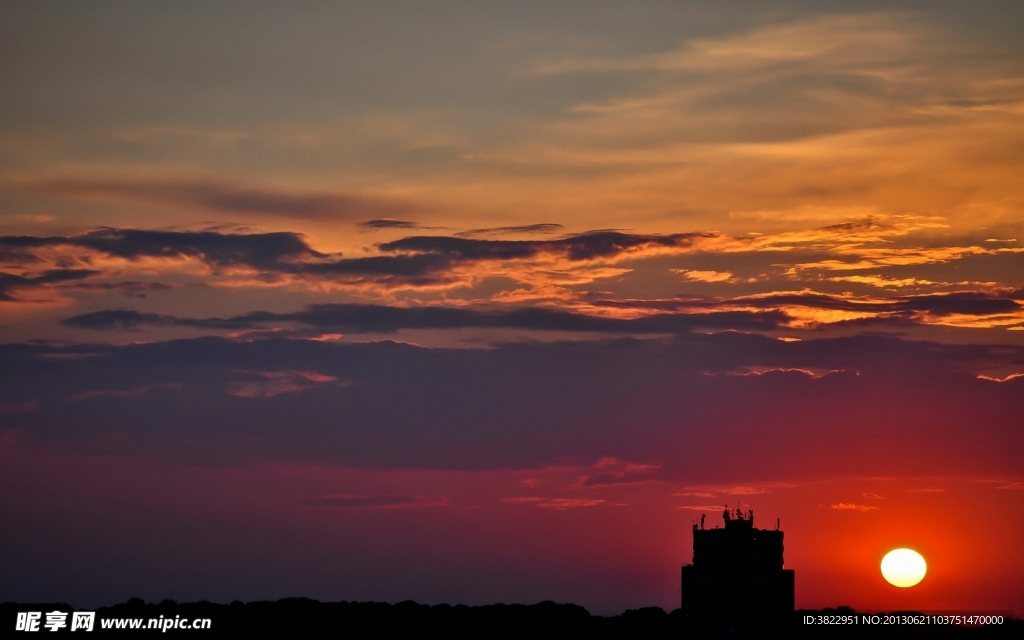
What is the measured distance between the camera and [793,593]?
172 metres

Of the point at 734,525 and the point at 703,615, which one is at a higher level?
the point at 734,525

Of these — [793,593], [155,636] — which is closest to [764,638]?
[793,593]

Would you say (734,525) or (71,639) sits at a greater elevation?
(734,525)

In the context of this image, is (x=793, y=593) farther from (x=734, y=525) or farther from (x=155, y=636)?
(x=155, y=636)

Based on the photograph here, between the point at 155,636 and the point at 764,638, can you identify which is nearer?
the point at 764,638

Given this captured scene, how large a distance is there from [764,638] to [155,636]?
306 feet

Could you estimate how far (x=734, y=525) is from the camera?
173 meters

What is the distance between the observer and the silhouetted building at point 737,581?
556 feet

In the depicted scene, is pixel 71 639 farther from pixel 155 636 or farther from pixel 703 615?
pixel 703 615

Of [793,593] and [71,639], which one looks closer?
[793,593]

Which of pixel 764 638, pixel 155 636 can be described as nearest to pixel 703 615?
pixel 764 638

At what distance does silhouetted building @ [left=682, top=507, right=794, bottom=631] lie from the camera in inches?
6668

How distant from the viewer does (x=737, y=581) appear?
171m

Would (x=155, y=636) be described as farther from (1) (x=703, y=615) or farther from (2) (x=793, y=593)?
(2) (x=793, y=593)
